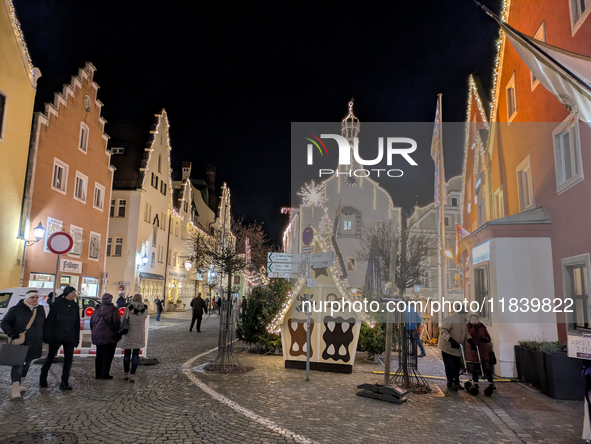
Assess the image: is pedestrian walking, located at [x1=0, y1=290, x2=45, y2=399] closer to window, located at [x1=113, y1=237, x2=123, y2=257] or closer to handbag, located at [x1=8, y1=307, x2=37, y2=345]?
handbag, located at [x1=8, y1=307, x2=37, y2=345]

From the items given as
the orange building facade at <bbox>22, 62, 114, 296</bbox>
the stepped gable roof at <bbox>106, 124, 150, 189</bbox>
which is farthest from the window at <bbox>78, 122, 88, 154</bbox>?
the stepped gable roof at <bbox>106, 124, 150, 189</bbox>

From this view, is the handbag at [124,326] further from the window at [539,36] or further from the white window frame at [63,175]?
the white window frame at [63,175]

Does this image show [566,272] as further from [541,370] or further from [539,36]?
[539,36]

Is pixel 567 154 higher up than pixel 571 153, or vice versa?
pixel 567 154

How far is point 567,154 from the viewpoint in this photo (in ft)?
37.6

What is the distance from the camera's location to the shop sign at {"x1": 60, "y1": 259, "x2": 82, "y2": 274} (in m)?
24.5

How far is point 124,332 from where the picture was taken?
1011 cm

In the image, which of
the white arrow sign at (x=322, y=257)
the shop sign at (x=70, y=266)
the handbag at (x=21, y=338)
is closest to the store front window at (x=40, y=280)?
the shop sign at (x=70, y=266)

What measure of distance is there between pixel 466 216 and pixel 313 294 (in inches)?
700

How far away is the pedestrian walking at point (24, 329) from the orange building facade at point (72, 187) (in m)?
12.8

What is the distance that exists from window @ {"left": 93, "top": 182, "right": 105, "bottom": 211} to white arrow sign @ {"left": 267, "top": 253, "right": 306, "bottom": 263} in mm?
20957

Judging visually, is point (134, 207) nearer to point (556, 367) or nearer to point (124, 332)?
point (124, 332)

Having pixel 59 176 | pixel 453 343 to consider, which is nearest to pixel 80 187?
pixel 59 176

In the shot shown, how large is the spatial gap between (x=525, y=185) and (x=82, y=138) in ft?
76.9
